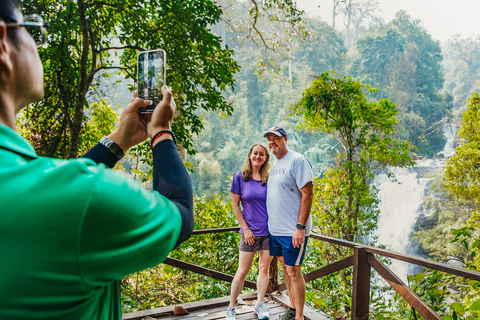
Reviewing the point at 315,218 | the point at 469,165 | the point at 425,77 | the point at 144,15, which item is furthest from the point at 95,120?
the point at 425,77

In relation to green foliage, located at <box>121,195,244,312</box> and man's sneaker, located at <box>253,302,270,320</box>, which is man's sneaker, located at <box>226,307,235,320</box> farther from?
green foliage, located at <box>121,195,244,312</box>

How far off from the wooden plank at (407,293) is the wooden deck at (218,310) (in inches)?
28.3

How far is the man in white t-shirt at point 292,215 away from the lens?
2475 mm

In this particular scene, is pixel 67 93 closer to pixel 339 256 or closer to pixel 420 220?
pixel 339 256

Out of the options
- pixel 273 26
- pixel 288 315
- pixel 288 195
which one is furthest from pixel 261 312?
pixel 273 26

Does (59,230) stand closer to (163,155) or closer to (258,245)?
(163,155)

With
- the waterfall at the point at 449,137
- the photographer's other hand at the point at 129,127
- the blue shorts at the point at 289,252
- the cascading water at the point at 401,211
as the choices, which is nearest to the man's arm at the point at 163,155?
the photographer's other hand at the point at 129,127

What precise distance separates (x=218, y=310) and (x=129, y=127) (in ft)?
8.84

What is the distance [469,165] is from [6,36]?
9810 mm

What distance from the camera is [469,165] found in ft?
26.8

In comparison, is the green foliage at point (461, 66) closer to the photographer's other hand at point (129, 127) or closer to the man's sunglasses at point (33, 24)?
the photographer's other hand at point (129, 127)

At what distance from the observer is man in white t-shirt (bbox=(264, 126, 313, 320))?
2.47 metres

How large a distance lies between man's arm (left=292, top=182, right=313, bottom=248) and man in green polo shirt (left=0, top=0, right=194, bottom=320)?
2.15 metres

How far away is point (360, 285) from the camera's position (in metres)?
2.58
